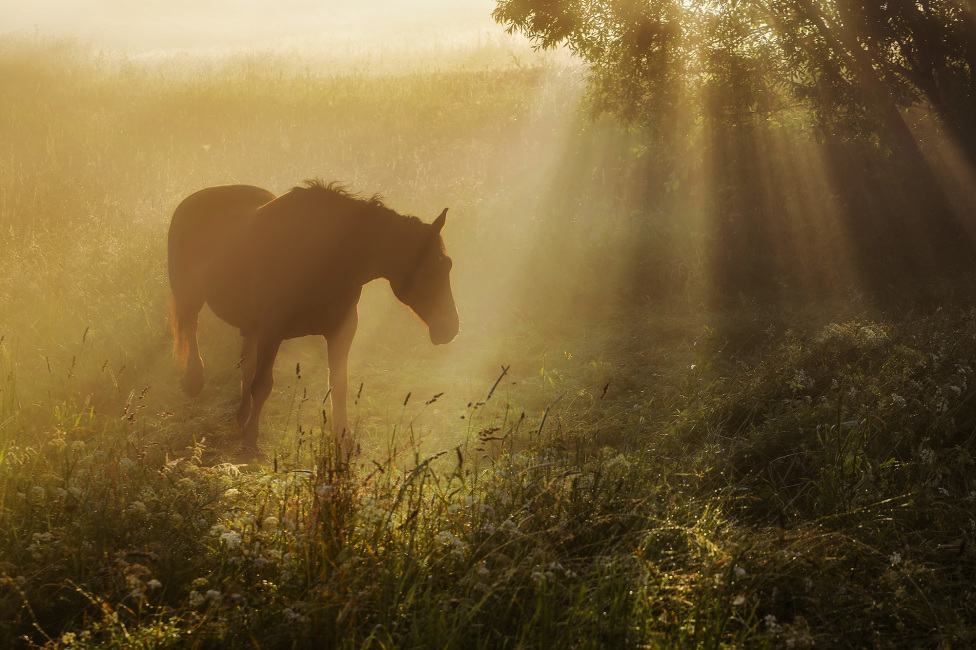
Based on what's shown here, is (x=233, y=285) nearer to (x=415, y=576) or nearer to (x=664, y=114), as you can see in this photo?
(x=415, y=576)

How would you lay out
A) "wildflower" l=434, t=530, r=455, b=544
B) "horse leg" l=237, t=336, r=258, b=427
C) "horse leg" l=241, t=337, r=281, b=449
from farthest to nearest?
"horse leg" l=237, t=336, r=258, b=427, "horse leg" l=241, t=337, r=281, b=449, "wildflower" l=434, t=530, r=455, b=544

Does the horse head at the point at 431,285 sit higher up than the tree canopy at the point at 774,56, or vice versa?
the tree canopy at the point at 774,56

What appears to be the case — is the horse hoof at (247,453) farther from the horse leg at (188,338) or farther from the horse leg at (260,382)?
the horse leg at (188,338)

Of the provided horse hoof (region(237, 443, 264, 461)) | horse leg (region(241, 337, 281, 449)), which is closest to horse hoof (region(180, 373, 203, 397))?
horse leg (region(241, 337, 281, 449))

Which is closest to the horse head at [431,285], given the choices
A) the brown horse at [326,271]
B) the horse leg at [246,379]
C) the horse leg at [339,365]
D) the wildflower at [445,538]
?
the brown horse at [326,271]

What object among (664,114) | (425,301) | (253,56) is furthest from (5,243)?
(253,56)

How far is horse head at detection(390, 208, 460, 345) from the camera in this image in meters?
5.30

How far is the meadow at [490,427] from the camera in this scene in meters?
2.36

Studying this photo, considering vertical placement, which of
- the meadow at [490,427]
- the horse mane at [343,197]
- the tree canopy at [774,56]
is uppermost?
the tree canopy at [774,56]

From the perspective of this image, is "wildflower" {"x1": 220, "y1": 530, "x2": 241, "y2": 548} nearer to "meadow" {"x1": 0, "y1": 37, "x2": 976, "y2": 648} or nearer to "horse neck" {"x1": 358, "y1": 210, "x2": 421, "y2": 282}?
"meadow" {"x1": 0, "y1": 37, "x2": 976, "y2": 648}

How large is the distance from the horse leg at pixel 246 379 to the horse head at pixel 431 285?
1.36 metres

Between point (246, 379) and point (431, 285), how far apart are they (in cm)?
182

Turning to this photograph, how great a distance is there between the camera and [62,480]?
3.14 metres

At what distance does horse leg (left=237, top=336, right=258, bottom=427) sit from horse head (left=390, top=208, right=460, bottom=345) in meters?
1.36
